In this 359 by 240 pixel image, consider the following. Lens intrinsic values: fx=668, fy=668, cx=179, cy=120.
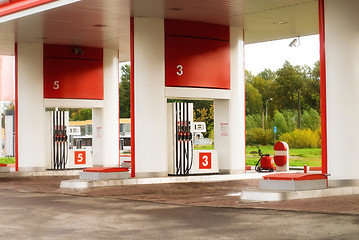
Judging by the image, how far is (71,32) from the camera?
2027 cm

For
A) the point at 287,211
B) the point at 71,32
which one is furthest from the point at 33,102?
the point at 287,211

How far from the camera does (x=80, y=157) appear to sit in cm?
2441

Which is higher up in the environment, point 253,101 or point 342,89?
point 253,101

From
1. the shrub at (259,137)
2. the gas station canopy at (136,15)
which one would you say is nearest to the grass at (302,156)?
the shrub at (259,137)

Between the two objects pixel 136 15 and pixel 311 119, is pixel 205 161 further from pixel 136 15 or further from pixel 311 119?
pixel 311 119

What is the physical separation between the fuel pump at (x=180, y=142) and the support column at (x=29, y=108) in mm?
5670

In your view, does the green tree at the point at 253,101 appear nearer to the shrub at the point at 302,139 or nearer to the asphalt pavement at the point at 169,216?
the shrub at the point at 302,139

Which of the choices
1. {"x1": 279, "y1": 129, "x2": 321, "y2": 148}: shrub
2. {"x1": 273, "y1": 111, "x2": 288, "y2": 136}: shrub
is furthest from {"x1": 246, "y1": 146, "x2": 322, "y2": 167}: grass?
{"x1": 273, "y1": 111, "x2": 288, "y2": 136}: shrub

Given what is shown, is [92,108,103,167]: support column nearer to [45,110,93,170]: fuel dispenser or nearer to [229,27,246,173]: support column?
[45,110,93,170]: fuel dispenser

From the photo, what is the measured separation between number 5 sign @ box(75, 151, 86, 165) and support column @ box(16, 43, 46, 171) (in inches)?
77.9

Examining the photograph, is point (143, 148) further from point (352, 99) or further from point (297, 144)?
point (297, 144)

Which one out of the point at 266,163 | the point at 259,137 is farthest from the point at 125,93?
the point at 266,163

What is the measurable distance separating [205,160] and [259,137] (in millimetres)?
28555

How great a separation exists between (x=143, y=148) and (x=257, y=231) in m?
10.3
